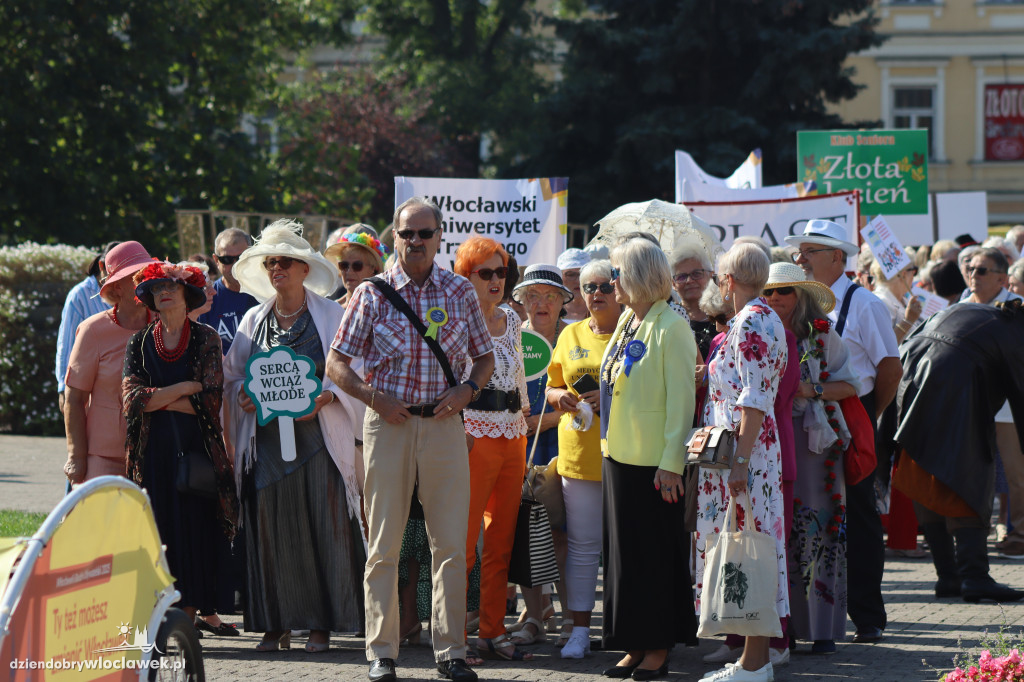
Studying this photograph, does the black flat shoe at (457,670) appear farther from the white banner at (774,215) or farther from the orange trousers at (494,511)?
the white banner at (774,215)

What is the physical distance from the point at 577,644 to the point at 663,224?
3.51 m

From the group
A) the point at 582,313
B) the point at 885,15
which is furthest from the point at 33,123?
the point at 885,15

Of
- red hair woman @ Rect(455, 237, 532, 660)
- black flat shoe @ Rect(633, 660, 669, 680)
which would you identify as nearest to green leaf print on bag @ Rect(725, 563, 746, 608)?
black flat shoe @ Rect(633, 660, 669, 680)

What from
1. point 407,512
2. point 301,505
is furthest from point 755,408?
point 301,505

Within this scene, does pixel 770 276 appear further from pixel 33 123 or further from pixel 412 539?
pixel 33 123

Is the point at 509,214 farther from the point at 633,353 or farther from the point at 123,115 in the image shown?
the point at 123,115

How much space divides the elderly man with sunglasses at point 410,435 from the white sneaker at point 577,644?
70 centimetres

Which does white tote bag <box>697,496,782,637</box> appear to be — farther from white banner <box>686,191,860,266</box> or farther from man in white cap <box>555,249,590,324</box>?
white banner <box>686,191,860,266</box>

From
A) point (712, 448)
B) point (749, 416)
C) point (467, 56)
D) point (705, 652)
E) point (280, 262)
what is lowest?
point (705, 652)

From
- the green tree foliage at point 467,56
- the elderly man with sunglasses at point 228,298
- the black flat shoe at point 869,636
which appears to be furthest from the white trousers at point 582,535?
the green tree foliage at point 467,56

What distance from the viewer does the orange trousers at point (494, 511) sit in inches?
260

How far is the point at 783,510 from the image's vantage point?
6.05 m

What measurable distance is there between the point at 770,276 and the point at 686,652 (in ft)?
6.53

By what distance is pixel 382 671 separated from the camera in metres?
5.93
